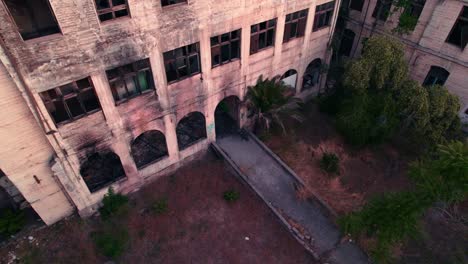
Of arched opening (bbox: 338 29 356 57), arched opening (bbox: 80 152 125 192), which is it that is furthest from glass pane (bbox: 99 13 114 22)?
arched opening (bbox: 338 29 356 57)

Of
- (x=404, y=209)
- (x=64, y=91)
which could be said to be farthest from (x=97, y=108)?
(x=404, y=209)

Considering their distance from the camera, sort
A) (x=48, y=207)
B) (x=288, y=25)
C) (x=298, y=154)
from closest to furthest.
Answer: (x=48, y=207) < (x=288, y=25) < (x=298, y=154)

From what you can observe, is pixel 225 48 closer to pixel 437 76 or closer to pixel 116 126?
pixel 116 126

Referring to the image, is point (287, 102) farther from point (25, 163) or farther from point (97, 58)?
point (25, 163)

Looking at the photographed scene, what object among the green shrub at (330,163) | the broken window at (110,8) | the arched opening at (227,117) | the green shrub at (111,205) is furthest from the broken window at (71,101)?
the green shrub at (330,163)

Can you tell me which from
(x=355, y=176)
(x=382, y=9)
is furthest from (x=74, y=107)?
(x=382, y=9)

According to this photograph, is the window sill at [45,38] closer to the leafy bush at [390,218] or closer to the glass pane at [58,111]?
the glass pane at [58,111]
